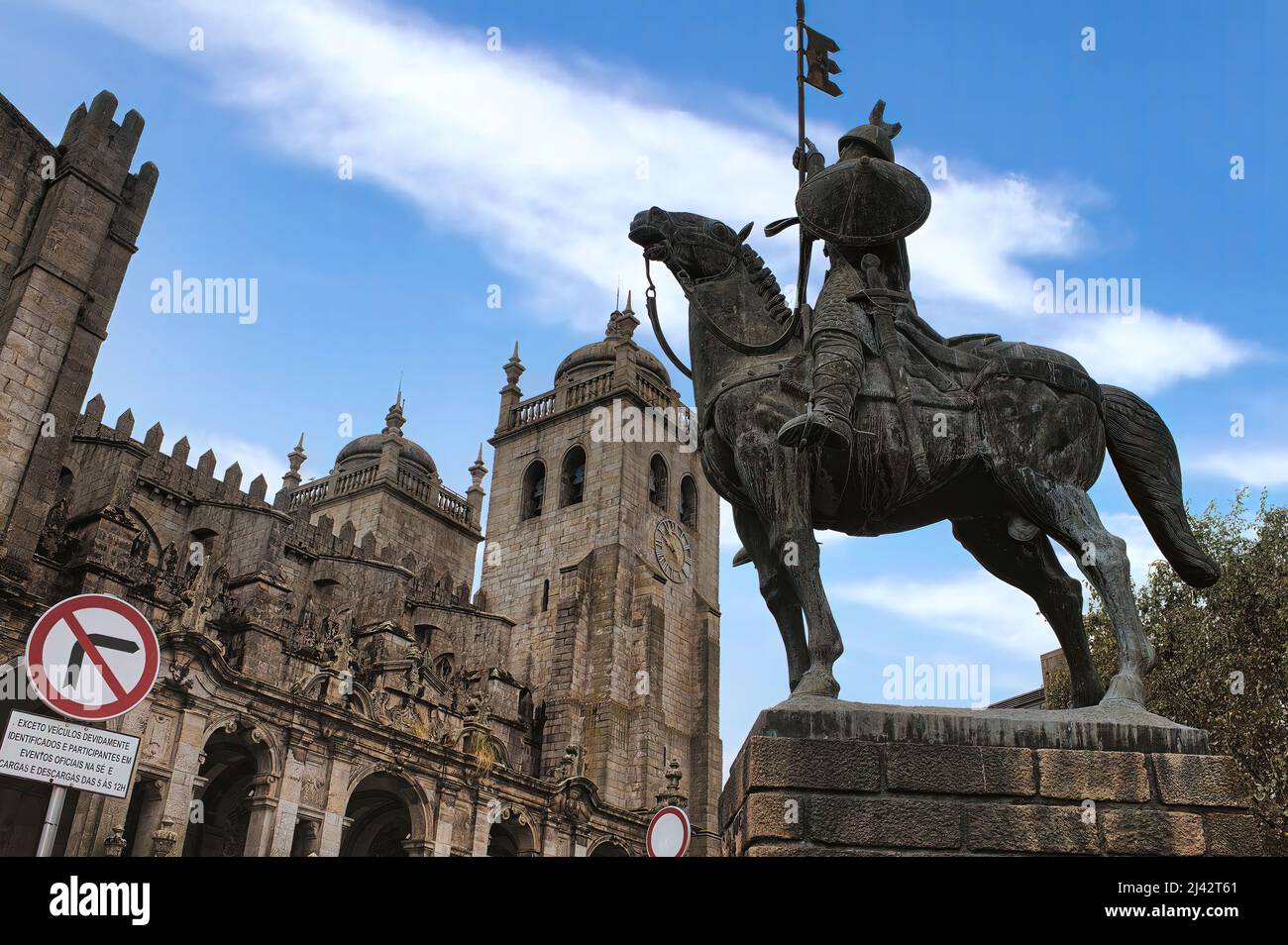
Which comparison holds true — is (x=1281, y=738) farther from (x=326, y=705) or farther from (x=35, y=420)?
(x=35, y=420)

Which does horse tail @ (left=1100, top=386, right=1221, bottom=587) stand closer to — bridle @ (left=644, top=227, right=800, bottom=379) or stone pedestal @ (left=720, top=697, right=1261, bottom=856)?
stone pedestal @ (left=720, top=697, right=1261, bottom=856)

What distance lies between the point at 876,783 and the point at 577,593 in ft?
123

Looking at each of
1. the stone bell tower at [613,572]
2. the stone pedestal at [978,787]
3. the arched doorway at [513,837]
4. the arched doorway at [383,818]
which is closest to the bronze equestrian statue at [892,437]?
the stone pedestal at [978,787]

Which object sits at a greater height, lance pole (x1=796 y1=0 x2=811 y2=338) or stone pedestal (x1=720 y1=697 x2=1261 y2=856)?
lance pole (x1=796 y1=0 x2=811 y2=338)

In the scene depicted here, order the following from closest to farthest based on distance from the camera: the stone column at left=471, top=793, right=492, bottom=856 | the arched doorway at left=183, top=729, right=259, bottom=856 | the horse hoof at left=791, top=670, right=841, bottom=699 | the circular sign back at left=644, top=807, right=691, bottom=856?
the horse hoof at left=791, top=670, right=841, bottom=699 → the circular sign back at left=644, top=807, right=691, bottom=856 → the arched doorway at left=183, top=729, right=259, bottom=856 → the stone column at left=471, top=793, right=492, bottom=856

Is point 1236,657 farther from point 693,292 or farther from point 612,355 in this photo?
point 612,355

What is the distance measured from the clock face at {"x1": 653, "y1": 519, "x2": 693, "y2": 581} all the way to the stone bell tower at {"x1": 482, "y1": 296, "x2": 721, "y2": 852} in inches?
3.1

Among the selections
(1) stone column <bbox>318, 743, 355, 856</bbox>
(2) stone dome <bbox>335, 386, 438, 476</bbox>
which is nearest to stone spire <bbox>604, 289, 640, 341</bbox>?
(2) stone dome <bbox>335, 386, 438, 476</bbox>

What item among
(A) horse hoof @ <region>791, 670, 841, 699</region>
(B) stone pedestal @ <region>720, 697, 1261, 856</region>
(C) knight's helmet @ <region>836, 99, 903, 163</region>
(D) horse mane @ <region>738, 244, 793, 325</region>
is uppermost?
(C) knight's helmet @ <region>836, 99, 903, 163</region>

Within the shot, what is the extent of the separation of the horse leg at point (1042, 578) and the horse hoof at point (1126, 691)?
555 mm

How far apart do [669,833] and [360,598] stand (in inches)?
1166

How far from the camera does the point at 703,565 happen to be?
47438mm

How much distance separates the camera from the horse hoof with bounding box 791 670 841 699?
5.00 meters
